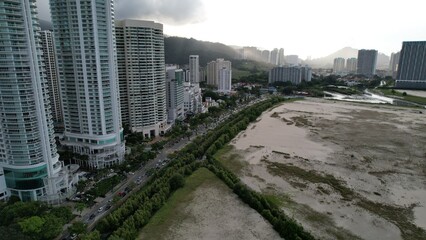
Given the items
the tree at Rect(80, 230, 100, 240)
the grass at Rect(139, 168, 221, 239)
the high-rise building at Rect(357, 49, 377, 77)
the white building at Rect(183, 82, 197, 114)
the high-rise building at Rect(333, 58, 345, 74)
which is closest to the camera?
the tree at Rect(80, 230, 100, 240)

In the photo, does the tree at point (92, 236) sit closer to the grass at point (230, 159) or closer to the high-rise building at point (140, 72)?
the grass at point (230, 159)

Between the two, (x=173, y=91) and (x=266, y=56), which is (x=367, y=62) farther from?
(x=173, y=91)

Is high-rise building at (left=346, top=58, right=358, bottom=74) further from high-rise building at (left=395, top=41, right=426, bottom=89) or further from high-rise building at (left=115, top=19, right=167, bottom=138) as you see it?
high-rise building at (left=115, top=19, right=167, bottom=138)

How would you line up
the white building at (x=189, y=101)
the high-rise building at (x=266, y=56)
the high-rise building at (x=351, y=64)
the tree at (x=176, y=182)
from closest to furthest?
1. the tree at (x=176, y=182)
2. the white building at (x=189, y=101)
3. the high-rise building at (x=351, y=64)
4. the high-rise building at (x=266, y=56)

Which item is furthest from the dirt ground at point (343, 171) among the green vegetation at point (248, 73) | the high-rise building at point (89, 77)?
the green vegetation at point (248, 73)

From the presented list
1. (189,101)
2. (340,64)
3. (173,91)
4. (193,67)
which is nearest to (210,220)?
(173,91)

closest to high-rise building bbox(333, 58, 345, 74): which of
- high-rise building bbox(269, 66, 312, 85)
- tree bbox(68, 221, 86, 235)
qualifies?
high-rise building bbox(269, 66, 312, 85)

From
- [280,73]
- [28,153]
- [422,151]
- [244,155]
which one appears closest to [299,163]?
[244,155]
